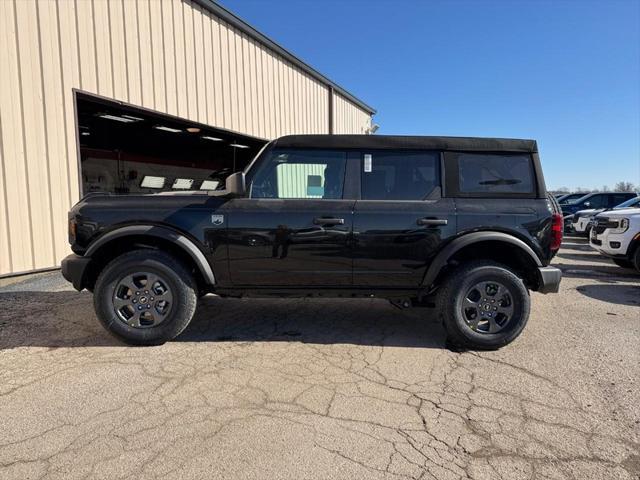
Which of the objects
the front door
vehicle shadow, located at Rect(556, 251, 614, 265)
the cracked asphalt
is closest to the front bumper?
vehicle shadow, located at Rect(556, 251, 614, 265)

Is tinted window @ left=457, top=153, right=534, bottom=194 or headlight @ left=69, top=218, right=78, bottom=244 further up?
tinted window @ left=457, top=153, right=534, bottom=194

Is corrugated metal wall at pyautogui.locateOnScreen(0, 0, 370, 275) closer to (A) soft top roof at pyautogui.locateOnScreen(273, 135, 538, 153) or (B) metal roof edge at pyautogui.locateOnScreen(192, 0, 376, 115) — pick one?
(B) metal roof edge at pyautogui.locateOnScreen(192, 0, 376, 115)

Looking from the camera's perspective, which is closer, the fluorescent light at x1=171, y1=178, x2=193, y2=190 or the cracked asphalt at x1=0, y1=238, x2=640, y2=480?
the cracked asphalt at x1=0, y1=238, x2=640, y2=480

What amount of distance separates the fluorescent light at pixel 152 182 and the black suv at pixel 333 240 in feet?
41.2

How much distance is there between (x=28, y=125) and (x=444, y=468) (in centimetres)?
766

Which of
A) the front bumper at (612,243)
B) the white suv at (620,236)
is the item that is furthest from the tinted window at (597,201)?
the front bumper at (612,243)

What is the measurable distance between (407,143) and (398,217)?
77 cm

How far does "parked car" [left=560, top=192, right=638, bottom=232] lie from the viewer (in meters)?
14.4

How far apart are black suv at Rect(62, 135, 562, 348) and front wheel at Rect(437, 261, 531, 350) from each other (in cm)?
1

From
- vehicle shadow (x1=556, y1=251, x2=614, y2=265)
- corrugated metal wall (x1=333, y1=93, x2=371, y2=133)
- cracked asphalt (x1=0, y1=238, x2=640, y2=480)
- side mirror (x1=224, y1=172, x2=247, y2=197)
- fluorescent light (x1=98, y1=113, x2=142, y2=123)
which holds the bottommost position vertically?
vehicle shadow (x1=556, y1=251, x2=614, y2=265)

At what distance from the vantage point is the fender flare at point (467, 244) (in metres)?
3.77

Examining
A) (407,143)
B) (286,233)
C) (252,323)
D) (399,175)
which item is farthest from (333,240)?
(252,323)

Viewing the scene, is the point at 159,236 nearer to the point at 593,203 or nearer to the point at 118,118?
the point at 118,118

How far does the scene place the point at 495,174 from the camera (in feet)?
13.1
